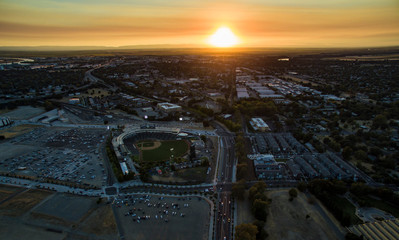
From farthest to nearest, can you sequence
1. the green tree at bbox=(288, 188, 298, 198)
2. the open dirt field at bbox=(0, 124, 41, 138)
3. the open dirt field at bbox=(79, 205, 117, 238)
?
the open dirt field at bbox=(0, 124, 41, 138) → the green tree at bbox=(288, 188, 298, 198) → the open dirt field at bbox=(79, 205, 117, 238)

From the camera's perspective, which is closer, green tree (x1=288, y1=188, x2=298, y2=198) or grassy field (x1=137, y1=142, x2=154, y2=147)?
green tree (x1=288, y1=188, x2=298, y2=198)

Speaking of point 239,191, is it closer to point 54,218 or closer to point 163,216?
point 163,216

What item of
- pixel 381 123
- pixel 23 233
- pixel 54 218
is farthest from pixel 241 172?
pixel 381 123

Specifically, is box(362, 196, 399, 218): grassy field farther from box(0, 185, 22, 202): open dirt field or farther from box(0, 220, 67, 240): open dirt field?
box(0, 185, 22, 202): open dirt field

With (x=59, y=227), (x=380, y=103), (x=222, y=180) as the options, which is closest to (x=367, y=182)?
(x=222, y=180)

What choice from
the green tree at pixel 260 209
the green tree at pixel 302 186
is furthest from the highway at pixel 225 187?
the green tree at pixel 302 186

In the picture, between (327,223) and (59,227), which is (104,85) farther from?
(327,223)

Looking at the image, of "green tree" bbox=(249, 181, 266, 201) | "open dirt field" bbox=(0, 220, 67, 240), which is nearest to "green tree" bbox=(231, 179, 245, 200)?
"green tree" bbox=(249, 181, 266, 201)
